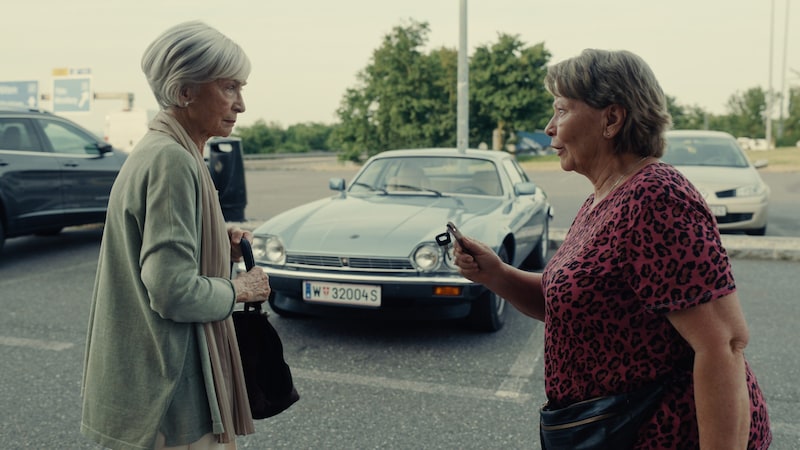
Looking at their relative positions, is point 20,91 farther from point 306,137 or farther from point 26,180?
point 306,137

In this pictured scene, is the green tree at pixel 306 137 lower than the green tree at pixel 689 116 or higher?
lower

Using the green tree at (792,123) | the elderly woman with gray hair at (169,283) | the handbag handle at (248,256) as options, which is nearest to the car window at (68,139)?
the handbag handle at (248,256)

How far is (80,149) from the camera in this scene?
8.93 metres

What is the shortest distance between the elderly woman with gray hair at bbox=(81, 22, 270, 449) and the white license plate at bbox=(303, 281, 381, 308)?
2.87 metres

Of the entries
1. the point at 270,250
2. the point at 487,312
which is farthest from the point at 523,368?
the point at 270,250

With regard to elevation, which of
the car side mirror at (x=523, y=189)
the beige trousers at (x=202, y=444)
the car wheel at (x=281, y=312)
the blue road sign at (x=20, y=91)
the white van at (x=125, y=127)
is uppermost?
the blue road sign at (x=20, y=91)

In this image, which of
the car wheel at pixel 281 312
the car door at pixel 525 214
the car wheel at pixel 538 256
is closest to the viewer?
the car wheel at pixel 281 312

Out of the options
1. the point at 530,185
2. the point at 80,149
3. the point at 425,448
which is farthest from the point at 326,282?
the point at 80,149

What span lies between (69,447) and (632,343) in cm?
282

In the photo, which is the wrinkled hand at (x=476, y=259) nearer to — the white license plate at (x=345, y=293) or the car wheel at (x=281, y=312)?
the white license plate at (x=345, y=293)

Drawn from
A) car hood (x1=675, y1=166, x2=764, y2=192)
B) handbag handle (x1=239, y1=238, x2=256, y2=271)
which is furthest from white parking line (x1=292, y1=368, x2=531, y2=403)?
car hood (x1=675, y1=166, x2=764, y2=192)

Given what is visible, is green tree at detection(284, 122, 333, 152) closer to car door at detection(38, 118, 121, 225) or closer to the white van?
the white van

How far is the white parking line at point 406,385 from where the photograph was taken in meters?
3.97

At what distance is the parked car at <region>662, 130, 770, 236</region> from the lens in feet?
29.5
